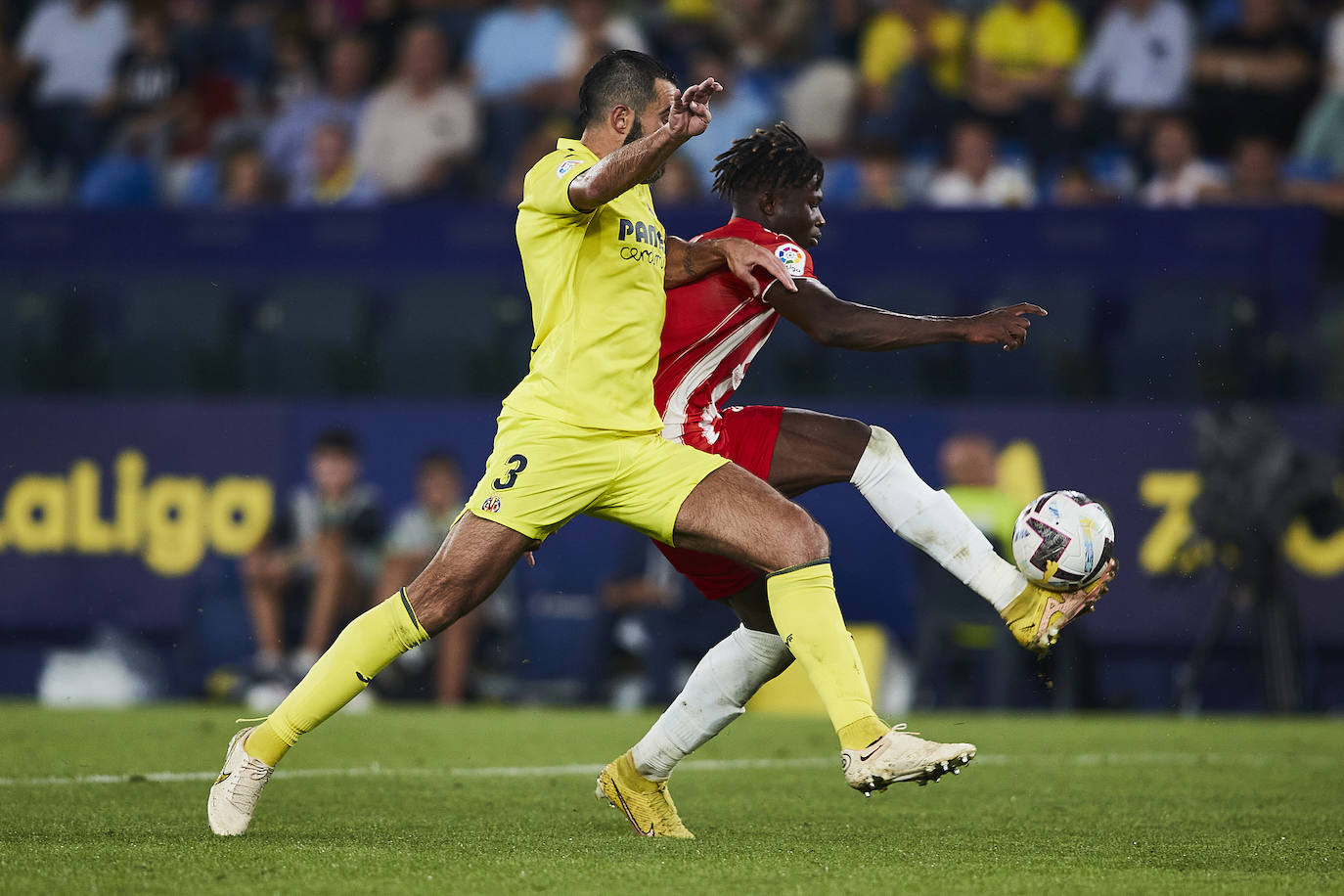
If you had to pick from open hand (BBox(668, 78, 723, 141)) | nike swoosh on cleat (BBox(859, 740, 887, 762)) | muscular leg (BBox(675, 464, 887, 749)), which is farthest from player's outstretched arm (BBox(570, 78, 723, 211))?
nike swoosh on cleat (BBox(859, 740, 887, 762))

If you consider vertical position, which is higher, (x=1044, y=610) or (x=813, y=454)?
(x=813, y=454)

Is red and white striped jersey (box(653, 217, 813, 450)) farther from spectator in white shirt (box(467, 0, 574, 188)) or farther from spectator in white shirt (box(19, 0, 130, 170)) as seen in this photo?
spectator in white shirt (box(19, 0, 130, 170))

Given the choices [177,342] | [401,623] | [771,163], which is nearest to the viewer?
[401,623]

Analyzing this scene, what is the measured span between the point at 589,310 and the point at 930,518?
1.24m

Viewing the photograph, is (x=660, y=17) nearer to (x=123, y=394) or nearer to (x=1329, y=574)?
(x=123, y=394)

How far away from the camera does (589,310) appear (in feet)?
16.3

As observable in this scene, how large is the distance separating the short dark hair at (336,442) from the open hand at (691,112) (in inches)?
269

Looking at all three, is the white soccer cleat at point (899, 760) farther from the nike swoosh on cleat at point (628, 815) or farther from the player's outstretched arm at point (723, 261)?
the player's outstretched arm at point (723, 261)

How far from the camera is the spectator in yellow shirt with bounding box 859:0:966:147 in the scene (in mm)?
11992

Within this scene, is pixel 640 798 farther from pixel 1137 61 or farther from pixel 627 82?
pixel 1137 61

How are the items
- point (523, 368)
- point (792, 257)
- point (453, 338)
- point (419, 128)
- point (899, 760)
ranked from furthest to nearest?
point (419, 128) → point (453, 338) → point (523, 368) → point (792, 257) → point (899, 760)

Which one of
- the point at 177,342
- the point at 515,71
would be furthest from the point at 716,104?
the point at 177,342

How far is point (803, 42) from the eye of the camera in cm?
1277

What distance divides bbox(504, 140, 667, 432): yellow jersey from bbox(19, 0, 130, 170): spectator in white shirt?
32.0 ft
